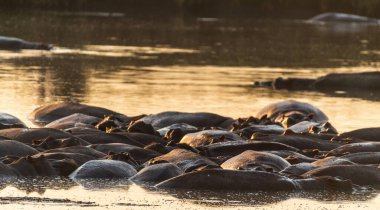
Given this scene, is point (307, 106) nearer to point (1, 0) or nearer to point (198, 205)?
point (198, 205)

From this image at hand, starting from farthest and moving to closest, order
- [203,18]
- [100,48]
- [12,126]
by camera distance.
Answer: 1. [203,18]
2. [100,48]
3. [12,126]

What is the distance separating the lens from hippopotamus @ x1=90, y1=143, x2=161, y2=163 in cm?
1395

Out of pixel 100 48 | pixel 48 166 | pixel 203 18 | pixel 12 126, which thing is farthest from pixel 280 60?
pixel 203 18

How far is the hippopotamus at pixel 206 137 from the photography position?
601 inches

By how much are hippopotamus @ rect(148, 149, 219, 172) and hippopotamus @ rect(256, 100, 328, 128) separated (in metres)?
5.08

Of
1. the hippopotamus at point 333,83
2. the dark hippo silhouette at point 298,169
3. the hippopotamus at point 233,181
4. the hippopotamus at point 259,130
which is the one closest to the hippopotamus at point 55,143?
the hippopotamus at point 233,181

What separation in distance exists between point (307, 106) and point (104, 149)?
633 cm

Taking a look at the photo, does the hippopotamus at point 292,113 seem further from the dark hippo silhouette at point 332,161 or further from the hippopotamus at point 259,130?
the dark hippo silhouette at point 332,161

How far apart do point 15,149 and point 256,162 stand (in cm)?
255

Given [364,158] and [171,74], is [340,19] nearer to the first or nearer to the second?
[171,74]

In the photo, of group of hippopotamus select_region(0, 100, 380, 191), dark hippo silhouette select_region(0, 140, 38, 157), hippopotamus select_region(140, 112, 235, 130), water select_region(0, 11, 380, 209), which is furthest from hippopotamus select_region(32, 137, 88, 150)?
hippopotamus select_region(140, 112, 235, 130)

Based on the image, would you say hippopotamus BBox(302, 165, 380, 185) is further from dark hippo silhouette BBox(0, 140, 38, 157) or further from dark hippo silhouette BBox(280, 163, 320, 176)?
dark hippo silhouette BBox(0, 140, 38, 157)

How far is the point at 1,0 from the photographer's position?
7231 cm

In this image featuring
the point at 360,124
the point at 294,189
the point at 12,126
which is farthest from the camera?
the point at 360,124
